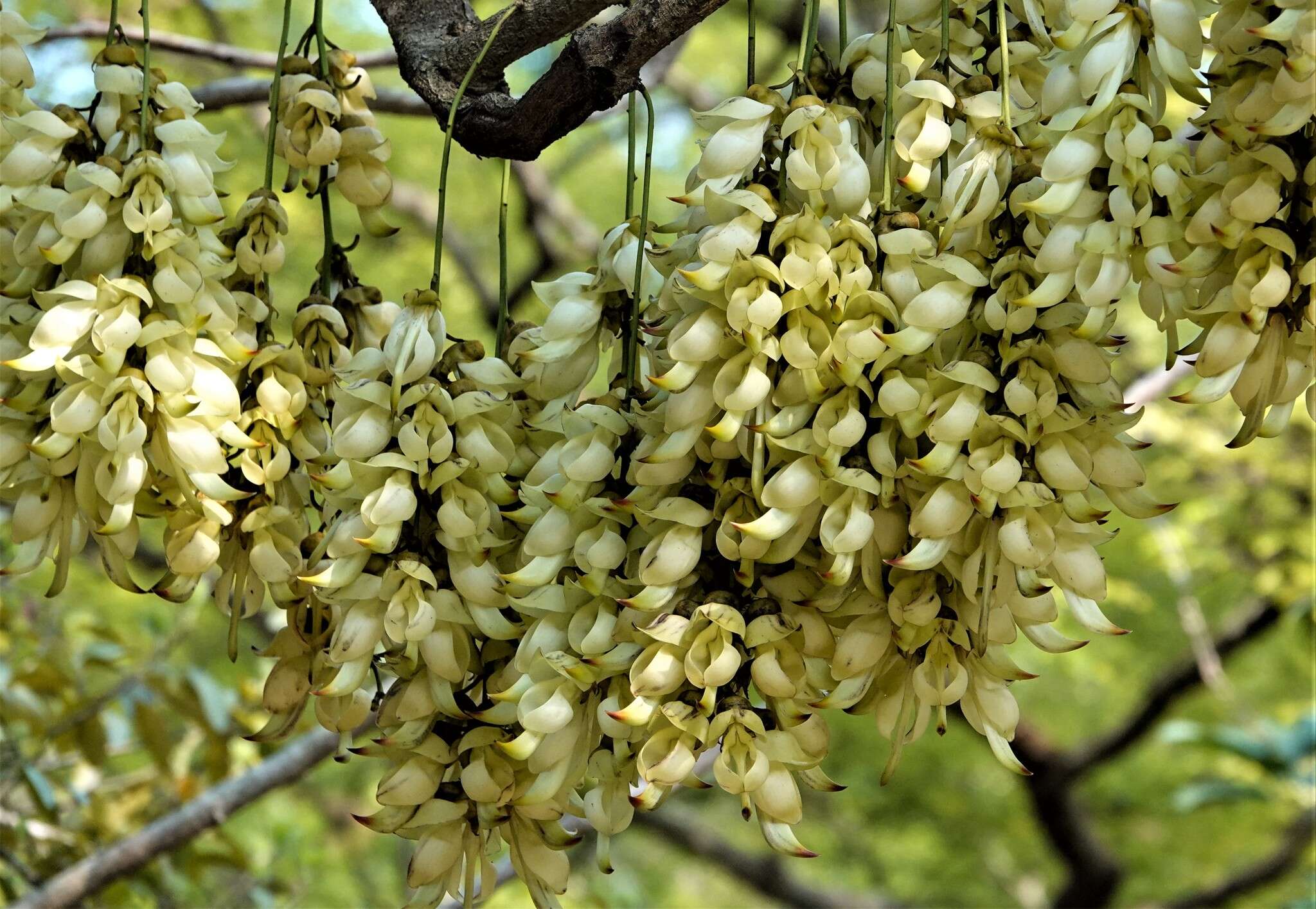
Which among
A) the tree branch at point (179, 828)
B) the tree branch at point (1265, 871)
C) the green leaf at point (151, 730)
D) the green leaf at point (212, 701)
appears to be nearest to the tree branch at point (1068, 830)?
the tree branch at point (1265, 871)

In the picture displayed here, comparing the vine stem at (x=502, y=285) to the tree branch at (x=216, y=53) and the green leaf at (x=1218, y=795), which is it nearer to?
the tree branch at (x=216, y=53)

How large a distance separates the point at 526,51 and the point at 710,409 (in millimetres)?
351

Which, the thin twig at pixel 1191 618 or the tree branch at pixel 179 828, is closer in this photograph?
the tree branch at pixel 179 828

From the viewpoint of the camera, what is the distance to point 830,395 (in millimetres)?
653

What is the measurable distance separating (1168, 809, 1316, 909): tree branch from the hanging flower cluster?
391 cm

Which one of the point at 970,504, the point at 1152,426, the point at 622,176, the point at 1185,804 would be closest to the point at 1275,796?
the point at 1185,804

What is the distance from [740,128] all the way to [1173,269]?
22cm

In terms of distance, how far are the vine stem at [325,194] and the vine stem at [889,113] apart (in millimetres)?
400

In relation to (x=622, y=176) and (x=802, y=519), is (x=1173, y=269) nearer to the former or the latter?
(x=802, y=519)

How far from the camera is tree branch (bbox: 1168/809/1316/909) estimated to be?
415cm

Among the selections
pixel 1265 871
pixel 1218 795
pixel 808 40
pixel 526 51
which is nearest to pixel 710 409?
pixel 808 40

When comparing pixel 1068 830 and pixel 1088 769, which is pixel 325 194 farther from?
pixel 1068 830

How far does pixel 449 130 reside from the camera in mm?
827

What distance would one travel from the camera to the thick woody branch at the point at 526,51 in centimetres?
79
